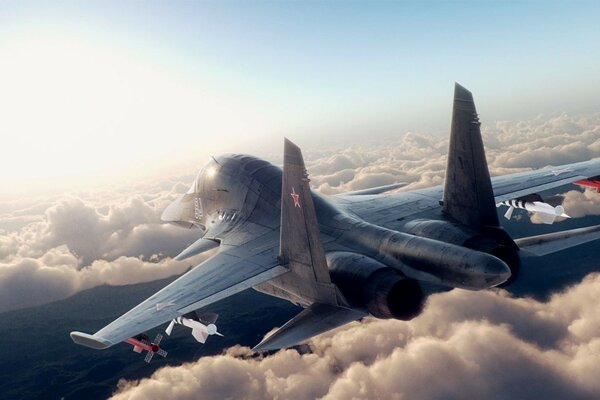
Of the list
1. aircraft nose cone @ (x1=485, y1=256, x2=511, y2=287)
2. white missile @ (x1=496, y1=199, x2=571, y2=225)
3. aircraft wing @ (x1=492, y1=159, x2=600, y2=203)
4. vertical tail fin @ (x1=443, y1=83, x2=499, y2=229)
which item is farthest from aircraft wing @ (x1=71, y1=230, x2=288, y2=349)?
white missile @ (x1=496, y1=199, x2=571, y2=225)

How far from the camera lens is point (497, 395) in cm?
8325

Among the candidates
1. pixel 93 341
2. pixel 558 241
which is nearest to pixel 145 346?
pixel 93 341

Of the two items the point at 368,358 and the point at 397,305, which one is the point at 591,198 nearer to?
the point at 368,358

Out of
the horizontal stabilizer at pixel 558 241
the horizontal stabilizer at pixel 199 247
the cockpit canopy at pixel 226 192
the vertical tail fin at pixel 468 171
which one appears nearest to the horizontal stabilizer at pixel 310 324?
the vertical tail fin at pixel 468 171

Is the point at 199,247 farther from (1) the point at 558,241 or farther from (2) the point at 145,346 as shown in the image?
(1) the point at 558,241

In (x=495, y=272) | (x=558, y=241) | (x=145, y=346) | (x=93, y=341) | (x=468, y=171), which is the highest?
(x=468, y=171)

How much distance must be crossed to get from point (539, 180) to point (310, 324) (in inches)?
658

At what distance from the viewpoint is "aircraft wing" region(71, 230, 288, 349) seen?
9.27 metres

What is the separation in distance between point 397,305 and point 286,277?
427cm

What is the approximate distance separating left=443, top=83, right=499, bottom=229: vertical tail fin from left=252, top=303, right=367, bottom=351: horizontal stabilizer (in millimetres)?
5923

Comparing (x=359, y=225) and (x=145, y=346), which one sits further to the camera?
(x=359, y=225)

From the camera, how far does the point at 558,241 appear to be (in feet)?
38.2

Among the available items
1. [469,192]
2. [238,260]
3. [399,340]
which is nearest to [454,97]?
[469,192]

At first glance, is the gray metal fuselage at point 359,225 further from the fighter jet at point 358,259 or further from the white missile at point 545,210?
the white missile at point 545,210
